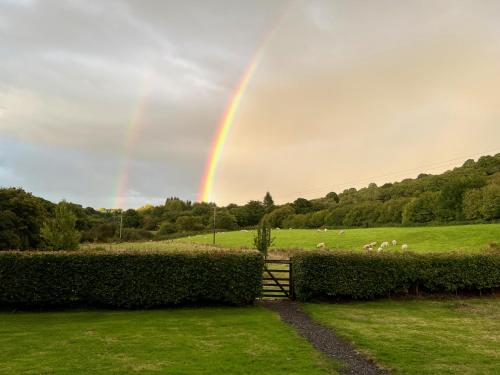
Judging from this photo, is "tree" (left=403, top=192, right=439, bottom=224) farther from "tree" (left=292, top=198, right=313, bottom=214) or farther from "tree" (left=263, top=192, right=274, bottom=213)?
"tree" (left=263, top=192, right=274, bottom=213)

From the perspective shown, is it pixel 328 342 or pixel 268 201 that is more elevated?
pixel 268 201

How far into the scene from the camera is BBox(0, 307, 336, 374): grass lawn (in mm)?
9883

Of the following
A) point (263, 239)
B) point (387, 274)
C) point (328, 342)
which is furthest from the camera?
point (263, 239)

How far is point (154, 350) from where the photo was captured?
11.3 metres

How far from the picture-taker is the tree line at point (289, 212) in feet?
158

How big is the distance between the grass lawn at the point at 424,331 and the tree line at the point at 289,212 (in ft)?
84.6

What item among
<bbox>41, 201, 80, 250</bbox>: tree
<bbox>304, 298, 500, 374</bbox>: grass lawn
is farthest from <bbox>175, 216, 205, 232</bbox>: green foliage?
<bbox>304, 298, 500, 374</bbox>: grass lawn

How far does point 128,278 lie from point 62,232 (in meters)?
19.9

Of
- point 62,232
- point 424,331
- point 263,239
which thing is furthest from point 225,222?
point 424,331

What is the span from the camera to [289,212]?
132375 millimetres

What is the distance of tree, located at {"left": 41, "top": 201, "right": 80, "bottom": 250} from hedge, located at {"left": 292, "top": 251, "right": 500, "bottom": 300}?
21141 millimetres

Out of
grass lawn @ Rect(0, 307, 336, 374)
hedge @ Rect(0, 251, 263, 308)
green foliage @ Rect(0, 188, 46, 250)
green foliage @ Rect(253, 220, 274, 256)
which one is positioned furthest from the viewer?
green foliage @ Rect(0, 188, 46, 250)

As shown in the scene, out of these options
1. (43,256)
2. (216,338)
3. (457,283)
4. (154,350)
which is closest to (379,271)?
(457,283)

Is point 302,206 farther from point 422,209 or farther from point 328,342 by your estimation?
point 328,342
